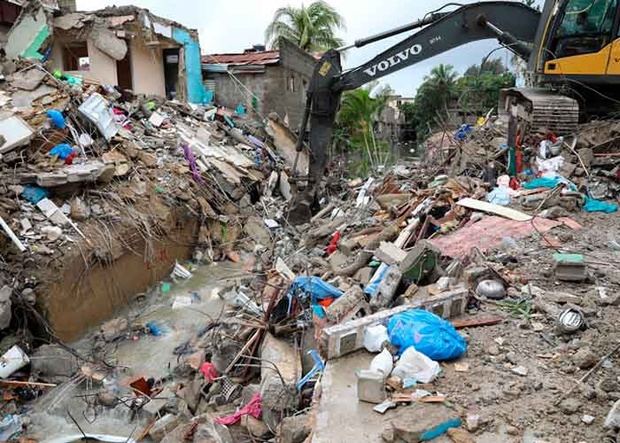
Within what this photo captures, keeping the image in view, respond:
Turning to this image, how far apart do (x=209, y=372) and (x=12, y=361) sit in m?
2.22

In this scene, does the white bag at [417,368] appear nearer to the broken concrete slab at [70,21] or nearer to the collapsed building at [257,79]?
the broken concrete slab at [70,21]

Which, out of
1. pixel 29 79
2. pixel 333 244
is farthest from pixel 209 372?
pixel 29 79

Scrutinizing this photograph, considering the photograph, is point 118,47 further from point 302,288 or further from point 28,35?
point 302,288

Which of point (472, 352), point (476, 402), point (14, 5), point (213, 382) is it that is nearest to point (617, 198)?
point (472, 352)

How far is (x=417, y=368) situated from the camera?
3.10 metres

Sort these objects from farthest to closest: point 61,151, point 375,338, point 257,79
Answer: point 257,79
point 61,151
point 375,338

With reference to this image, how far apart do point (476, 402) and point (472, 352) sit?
63 centimetres

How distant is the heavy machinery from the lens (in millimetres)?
7023

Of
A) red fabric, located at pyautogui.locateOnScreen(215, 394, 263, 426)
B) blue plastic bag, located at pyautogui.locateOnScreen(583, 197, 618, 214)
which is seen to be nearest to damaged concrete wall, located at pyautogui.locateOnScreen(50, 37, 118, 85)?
red fabric, located at pyautogui.locateOnScreen(215, 394, 263, 426)

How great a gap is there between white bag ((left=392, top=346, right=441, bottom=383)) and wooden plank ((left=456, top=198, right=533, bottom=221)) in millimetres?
3365

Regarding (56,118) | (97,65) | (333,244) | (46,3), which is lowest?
(333,244)

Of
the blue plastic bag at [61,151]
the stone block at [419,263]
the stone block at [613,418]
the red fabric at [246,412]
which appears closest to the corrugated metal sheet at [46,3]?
the blue plastic bag at [61,151]

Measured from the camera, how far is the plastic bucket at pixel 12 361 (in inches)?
205

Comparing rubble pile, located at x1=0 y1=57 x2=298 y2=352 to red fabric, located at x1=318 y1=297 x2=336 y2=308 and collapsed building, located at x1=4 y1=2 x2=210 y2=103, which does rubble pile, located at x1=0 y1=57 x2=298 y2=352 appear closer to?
collapsed building, located at x1=4 y1=2 x2=210 y2=103
